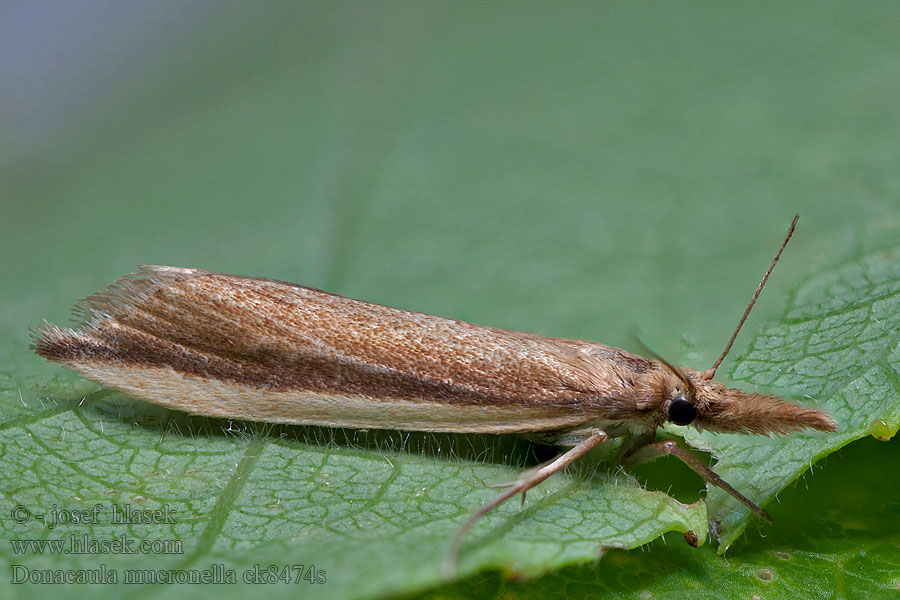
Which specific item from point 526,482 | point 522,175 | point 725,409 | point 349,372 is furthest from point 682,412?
point 522,175

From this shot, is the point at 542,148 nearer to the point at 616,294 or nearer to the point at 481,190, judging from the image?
the point at 481,190

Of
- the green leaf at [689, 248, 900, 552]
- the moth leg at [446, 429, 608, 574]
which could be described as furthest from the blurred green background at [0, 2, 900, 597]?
the moth leg at [446, 429, 608, 574]

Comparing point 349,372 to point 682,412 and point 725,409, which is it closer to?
point 682,412

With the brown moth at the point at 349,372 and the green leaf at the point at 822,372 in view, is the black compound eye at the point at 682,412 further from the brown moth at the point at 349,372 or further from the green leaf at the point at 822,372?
the green leaf at the point at 822,372

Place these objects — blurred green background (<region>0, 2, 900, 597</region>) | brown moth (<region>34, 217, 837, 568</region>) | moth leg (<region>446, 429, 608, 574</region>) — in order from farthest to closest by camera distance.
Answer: blurred green background (<region>0, 2, 900, 597</region>)
brown moth (<region>34, 217, 837, 568</region>)
moth leg (<region>446, 429, 608, 574</region>)

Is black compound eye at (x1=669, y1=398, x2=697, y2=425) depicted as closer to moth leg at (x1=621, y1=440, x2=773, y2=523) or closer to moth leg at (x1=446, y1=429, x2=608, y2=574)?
moth leg at (x1=621, y1=440, x2=773, y2=523)

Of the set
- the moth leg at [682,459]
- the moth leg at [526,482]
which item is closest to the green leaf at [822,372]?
the moth leg at [682,459]
